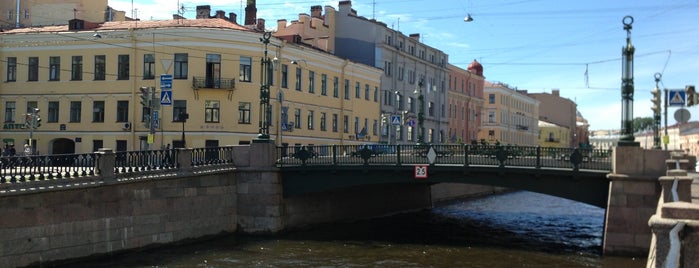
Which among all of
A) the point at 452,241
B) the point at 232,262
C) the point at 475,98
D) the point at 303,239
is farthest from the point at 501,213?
the point at 475,98

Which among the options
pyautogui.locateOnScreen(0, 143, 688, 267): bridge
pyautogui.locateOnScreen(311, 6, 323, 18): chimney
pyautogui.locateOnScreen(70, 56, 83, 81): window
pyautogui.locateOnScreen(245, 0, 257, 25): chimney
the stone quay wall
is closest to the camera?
the stone quay wall

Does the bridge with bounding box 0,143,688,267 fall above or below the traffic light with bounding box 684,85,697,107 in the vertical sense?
below

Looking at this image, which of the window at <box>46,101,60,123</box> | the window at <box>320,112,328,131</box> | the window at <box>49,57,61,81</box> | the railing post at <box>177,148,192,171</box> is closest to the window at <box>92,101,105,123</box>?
the window at <box>46,101,60,123</box>

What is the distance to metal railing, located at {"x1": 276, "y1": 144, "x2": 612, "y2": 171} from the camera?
22562 mm

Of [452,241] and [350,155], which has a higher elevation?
[350,155]

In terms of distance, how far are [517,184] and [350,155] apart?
6553mm

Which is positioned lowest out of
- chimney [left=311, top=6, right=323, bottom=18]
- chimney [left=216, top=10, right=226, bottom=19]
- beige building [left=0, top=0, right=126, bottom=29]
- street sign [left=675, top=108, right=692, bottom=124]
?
street sign [left=675, top=108, right=692, bottom=124]

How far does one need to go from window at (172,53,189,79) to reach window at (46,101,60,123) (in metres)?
8.20

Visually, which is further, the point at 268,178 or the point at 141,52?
the point at 141,52

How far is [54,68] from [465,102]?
4799 cm

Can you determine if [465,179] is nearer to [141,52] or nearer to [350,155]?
[350,155]

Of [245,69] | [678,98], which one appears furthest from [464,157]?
[245,69]

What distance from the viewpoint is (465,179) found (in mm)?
24859

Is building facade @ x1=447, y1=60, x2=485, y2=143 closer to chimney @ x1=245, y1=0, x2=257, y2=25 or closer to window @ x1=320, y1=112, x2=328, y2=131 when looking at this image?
window @ x1=320, y1=112, x2=328, y2=131
